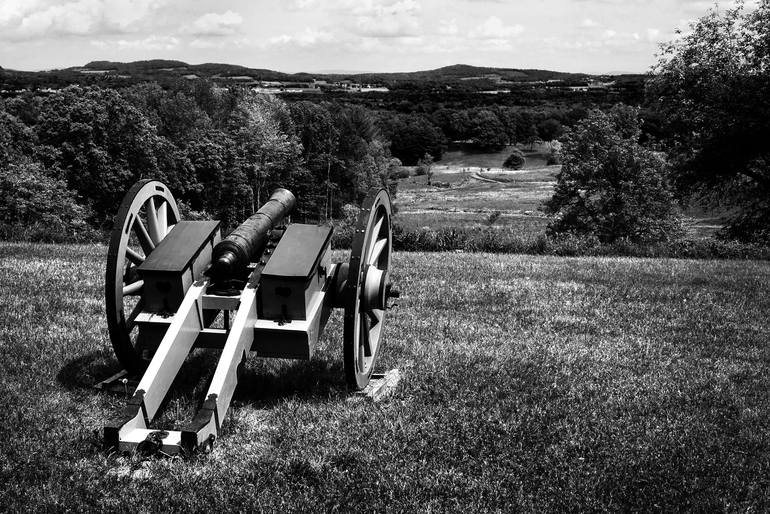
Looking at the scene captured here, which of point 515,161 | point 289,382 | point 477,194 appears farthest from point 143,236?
point 515,161

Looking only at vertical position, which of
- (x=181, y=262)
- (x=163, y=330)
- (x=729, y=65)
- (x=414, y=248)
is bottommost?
(x=414, y=248)

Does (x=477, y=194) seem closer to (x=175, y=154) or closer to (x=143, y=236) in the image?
(x=175, y=154)

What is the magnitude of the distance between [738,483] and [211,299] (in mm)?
4504

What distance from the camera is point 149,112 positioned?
229 ft

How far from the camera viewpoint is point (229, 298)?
6.09m

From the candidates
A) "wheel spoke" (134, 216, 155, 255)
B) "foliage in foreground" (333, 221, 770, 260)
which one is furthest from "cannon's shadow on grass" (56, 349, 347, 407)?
"foliage in foreground" (333, 221, 770, 260)

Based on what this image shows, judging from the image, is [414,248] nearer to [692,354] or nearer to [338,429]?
[692,354]

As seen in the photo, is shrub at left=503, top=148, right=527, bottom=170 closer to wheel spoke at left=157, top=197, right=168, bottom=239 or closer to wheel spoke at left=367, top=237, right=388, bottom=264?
wheel spoke at left=367, top=237, right=388, bottom=264

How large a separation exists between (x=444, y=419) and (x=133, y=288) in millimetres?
3185

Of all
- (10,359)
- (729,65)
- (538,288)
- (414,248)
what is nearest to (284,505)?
(10,359)

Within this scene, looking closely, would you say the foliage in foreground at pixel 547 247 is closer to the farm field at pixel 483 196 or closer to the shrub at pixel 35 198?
the shrub at pixel 35 198

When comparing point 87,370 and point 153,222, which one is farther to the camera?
point 153,222

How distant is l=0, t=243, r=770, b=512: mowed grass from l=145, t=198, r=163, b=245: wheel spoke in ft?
4.59

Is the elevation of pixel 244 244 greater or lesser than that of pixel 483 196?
greater
